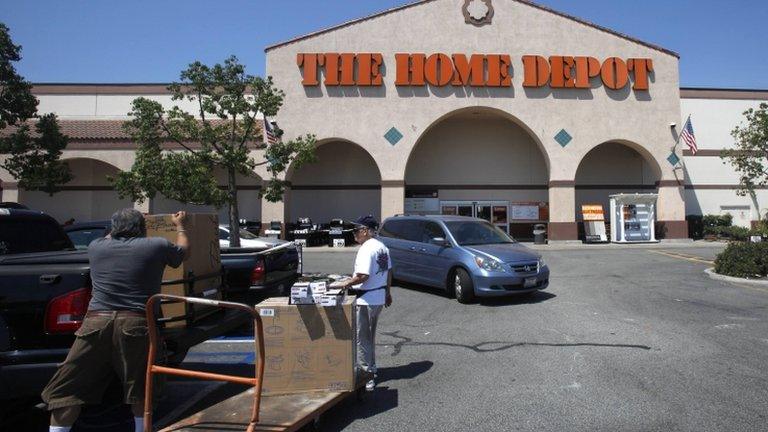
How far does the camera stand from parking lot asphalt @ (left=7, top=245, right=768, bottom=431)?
176 inches

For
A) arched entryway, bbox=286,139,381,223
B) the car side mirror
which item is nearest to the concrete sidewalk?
arched entryway, bbox=286,139,381,223

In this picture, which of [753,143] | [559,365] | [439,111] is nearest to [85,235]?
[559,365]

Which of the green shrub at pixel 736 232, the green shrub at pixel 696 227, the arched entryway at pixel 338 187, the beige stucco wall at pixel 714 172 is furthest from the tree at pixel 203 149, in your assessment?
the beige stucco wall at pixel 714 172

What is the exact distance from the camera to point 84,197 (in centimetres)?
2838

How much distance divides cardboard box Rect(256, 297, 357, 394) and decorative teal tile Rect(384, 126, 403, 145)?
2212 cm

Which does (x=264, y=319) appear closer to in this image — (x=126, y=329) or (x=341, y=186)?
(x=126, y=329)

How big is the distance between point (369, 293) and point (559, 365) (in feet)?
8.08

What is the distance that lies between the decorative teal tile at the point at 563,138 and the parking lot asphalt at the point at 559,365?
16815 millimetres

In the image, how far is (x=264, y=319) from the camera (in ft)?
15.0

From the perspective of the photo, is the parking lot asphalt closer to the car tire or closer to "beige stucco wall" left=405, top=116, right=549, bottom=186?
the car tire

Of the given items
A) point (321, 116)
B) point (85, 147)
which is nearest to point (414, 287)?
point (321, 116)

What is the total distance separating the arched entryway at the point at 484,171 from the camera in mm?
29812

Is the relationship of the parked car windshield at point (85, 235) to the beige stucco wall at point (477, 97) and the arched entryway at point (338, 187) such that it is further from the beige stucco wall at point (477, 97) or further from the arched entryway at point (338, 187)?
the arched entryway at point (338, 187)

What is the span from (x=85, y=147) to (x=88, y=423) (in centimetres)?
2573
